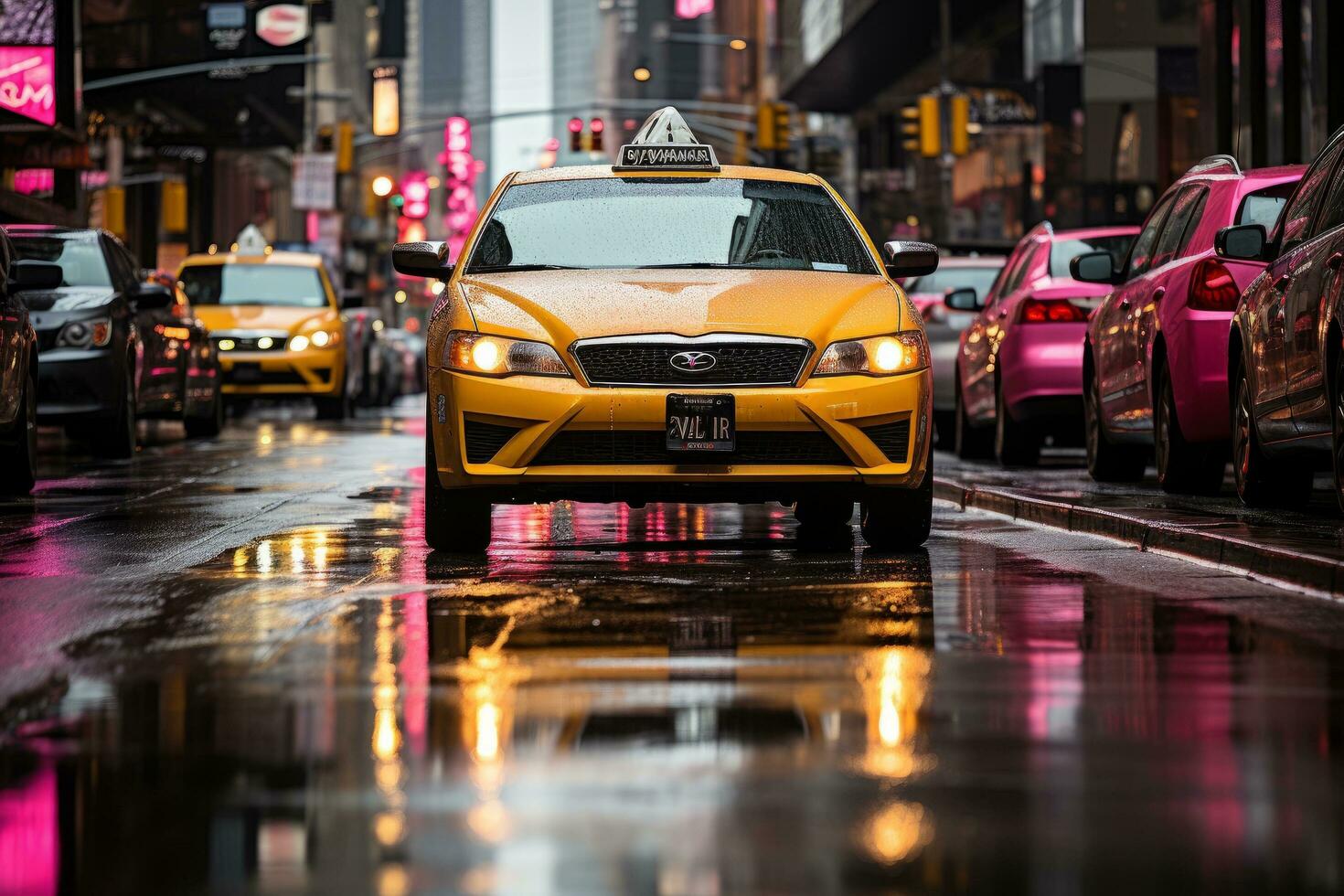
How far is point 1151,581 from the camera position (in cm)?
945

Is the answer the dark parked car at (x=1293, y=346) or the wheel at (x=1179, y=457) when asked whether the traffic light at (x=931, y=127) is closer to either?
the wheel at (x=1179, y=457)

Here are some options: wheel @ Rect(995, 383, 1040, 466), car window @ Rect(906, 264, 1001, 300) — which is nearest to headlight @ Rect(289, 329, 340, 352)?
car window @ Rect(906, 264, 1001, 300)

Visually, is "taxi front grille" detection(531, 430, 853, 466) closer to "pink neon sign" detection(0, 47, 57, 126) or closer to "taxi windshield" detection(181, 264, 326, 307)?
"taxi windshield" detection(181, 264, 326, 307)

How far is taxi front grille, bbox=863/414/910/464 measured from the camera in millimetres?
10453

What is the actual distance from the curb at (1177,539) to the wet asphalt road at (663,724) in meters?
0.16

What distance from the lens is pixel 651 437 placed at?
10.2 meters

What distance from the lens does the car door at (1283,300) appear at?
37.5 feet

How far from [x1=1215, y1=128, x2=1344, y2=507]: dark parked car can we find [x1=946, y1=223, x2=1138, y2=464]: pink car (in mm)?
4797

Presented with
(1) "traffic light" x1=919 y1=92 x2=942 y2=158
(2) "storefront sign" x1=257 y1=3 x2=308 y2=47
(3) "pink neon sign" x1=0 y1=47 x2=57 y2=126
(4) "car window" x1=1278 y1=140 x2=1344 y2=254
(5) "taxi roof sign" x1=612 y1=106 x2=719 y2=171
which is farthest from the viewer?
(2) "storefront sign" x1=257 y1=3 x2=308 y2=47

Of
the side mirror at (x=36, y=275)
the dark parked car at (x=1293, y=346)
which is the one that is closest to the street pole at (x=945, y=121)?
the side mirror at (x=36, y=275)

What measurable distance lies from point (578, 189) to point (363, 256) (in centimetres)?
9913

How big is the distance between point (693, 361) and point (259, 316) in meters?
19.8

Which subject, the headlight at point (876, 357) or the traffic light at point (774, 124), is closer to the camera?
the headlight at point (876, 357)

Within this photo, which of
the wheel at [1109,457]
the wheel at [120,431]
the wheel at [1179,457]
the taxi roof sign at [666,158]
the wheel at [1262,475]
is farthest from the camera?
the wheel at [120,431]
